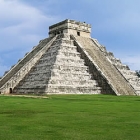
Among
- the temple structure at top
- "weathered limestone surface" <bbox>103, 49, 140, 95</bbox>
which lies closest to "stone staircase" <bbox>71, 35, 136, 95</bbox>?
"weathered limestone surface" <bbox>103, 49, 140, 95</bbox>

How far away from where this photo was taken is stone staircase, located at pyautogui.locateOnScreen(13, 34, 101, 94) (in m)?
34.2

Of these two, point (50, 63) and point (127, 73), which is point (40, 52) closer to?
point (50, 63)

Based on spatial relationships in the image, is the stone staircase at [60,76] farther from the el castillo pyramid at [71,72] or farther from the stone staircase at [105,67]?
the stone staircase at [105,67]

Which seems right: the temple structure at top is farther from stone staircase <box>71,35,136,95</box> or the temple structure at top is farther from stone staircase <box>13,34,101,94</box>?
stone staircase <box>13,34,101,94</box>

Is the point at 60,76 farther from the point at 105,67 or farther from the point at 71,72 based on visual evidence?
the point at 105,67

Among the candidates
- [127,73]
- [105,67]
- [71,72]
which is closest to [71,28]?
[105,67]

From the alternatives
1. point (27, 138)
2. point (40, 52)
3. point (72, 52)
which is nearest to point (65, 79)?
point (72, 52)

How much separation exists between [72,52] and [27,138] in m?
33.1

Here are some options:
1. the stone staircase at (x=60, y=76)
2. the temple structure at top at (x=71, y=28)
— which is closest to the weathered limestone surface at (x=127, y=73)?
the temple structure at top at (x=71, y=28)

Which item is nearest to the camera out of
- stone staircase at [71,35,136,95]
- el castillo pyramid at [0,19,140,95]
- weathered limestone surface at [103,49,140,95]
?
el castillo pyramid at [0,19,140,95]

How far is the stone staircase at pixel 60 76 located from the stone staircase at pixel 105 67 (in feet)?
6.20

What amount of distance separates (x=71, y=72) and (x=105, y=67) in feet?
21.5

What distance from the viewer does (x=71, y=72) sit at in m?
37.2

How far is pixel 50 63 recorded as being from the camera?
124ft
